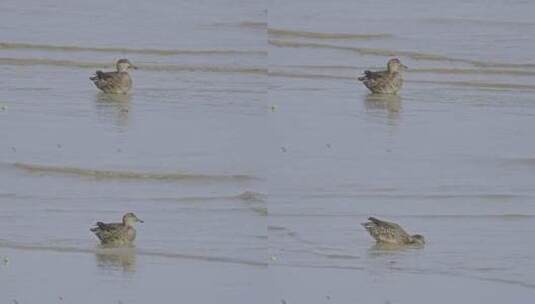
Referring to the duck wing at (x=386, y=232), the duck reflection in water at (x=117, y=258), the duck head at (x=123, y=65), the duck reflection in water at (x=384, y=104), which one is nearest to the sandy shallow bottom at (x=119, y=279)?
the duck reflection in water at (x=117, y=258)

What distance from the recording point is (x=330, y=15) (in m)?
19.5

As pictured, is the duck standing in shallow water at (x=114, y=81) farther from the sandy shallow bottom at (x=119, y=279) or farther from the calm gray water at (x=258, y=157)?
the sandy shallow bottom at (x=119, y=279)

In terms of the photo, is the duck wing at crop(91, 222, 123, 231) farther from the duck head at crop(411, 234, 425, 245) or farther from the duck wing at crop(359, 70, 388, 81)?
the duck wing at crop(359, 70, 388, 81)

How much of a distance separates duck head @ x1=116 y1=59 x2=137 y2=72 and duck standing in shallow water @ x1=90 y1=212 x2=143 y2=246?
15.6ft

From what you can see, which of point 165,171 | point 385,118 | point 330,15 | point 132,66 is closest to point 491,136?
point 385,118

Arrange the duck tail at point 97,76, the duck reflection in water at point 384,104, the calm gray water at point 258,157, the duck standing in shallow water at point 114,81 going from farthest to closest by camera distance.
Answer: the duck tail at point 97,76, the duck standing in shallow water at point 114,81, the duck reflection in water at point 384,104, the calm gray water at point 258,157

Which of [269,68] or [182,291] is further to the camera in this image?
[269,68]

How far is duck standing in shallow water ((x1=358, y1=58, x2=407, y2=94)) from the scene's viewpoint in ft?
51.4

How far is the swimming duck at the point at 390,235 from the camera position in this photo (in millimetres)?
11289

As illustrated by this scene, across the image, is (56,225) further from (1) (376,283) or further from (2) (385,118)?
(2) (385,118)

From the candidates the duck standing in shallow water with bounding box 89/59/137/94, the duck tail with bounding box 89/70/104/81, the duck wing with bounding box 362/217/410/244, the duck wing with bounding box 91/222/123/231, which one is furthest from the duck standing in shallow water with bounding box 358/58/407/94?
the duck wing with bounding box 91/222/123/231

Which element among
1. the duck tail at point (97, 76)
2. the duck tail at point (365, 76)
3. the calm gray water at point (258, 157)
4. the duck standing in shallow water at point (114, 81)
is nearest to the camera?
the calm gray water at point (258, 157)

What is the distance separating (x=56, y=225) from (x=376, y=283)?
231cm

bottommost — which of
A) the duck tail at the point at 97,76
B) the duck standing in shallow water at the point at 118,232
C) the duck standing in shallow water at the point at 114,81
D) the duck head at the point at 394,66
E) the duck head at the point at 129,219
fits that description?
the duck standing in shallow water at the point at 118,232
